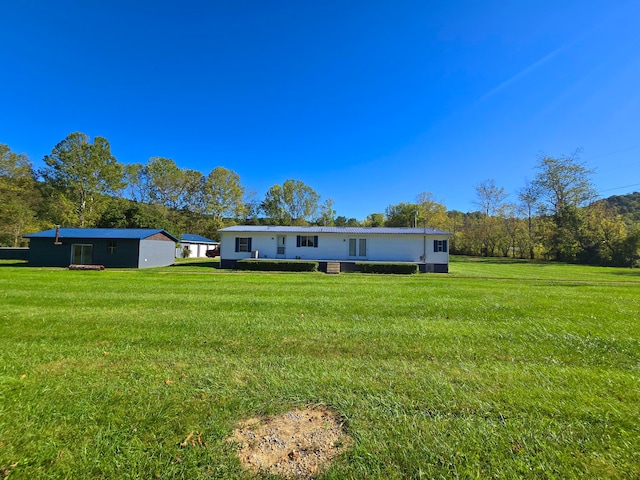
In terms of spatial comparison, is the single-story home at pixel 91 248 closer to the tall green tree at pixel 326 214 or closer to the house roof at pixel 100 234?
the house roof at pixel 100 234

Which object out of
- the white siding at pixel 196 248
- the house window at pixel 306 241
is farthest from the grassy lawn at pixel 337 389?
the white siding at pixel 196 248

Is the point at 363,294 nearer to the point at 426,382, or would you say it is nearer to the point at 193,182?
the point at 426,382

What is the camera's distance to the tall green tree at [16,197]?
32.4m

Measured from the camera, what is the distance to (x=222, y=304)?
7.49m

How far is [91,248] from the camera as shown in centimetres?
2298

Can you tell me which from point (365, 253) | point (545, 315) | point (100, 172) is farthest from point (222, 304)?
point (100, 172)

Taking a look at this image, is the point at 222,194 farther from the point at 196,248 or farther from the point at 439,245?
the point at 439,245

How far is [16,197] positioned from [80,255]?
19685mm

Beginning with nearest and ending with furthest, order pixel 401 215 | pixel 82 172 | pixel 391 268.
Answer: pixel 391 268 → pixel 82 172 → pixel 401 215

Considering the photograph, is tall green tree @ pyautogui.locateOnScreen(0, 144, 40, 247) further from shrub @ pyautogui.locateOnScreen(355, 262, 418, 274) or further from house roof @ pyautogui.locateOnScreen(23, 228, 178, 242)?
shrub @ pyautogui.locateOnScreen(355, 262, 418, 274)

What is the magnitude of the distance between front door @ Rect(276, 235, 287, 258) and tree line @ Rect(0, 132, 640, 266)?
58.3 ft

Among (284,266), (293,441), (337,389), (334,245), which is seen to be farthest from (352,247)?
(293,441)

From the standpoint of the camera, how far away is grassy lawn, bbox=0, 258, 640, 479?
2080mm

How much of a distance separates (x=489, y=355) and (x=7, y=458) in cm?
498
